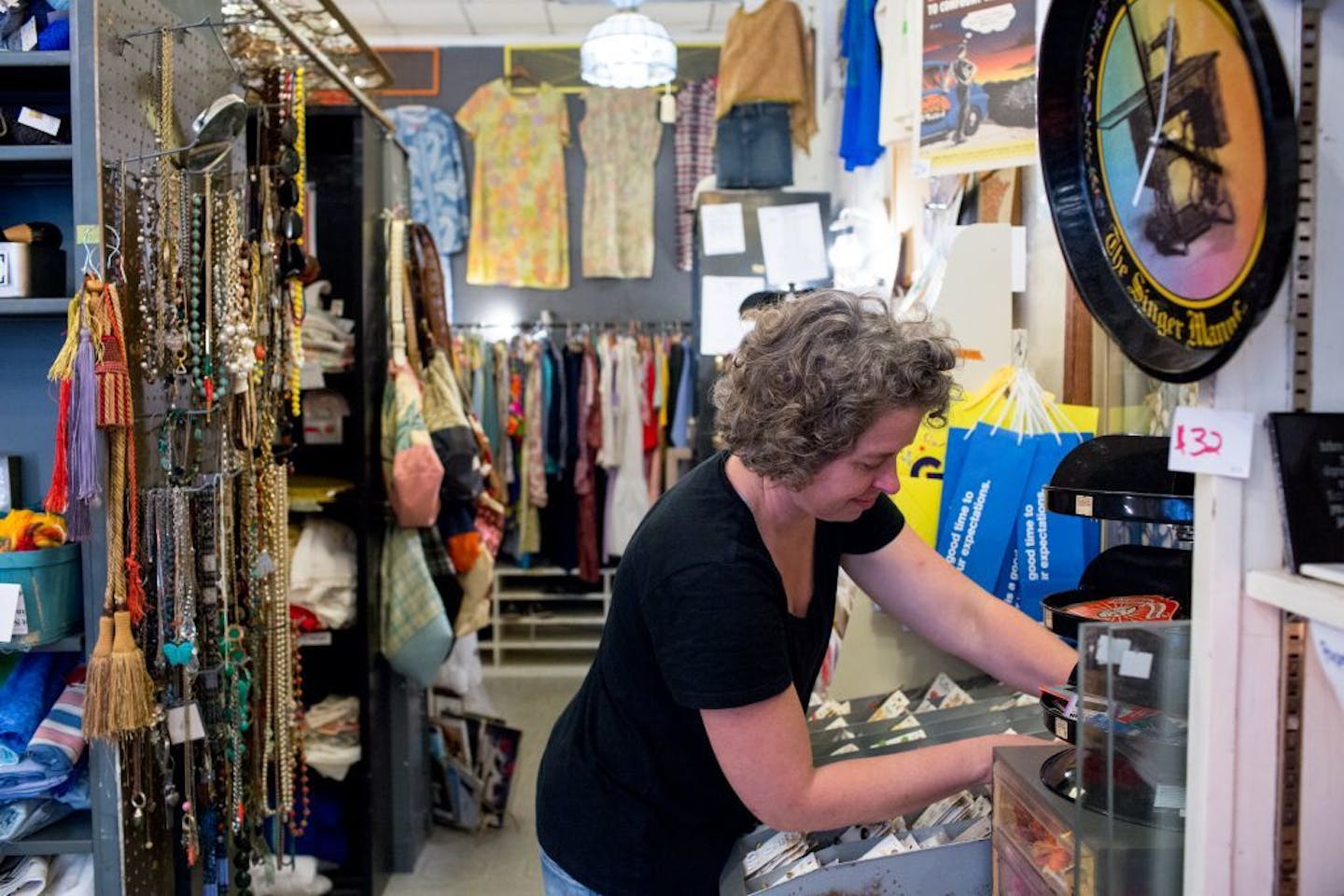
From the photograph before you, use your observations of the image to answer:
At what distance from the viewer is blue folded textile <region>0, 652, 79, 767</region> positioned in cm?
209

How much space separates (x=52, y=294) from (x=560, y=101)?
188 inches

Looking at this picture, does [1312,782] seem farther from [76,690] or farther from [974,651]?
[76,690]

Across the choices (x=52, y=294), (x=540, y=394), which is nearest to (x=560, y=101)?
(x=540, y=394)

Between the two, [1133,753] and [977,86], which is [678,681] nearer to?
[1133,753]

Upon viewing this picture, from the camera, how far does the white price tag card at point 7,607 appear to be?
194 cm

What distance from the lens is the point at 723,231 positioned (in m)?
4.52

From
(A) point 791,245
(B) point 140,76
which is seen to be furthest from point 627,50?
(B) point 140,76

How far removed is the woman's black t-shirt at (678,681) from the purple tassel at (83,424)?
3.21ft

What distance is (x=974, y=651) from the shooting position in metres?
→ 1.58

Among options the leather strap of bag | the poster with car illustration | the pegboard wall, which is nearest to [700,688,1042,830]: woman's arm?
the poster with car illustration

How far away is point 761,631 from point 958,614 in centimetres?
45

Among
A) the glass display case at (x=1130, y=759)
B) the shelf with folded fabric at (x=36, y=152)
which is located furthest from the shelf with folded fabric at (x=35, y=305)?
the glass display case at (x=1130, y=759)

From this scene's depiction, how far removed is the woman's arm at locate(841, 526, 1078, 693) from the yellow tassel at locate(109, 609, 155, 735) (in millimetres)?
1288

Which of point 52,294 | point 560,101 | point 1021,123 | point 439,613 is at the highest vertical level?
point 560,101
